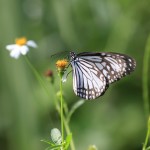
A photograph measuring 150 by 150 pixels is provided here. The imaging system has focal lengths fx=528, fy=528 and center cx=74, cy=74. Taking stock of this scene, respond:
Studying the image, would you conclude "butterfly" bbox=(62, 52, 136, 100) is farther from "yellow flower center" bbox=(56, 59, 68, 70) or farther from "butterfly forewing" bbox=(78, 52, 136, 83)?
"yellow flower center" bbox=(56, 59, 68, 70)

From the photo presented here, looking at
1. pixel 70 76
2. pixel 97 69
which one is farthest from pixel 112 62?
pixel 70 76

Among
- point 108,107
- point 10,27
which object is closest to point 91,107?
point 108,107

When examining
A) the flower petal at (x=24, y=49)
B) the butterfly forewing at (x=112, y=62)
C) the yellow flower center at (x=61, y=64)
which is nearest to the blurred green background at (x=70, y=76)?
the flower petal at (x=24, y=49)

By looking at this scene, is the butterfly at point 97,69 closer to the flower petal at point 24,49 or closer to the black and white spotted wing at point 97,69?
the black and white spotted wing at point 97,69

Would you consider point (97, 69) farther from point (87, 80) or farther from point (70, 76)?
point (70, 76)

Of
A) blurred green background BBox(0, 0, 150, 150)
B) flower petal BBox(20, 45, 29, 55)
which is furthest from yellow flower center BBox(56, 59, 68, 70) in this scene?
blurred green background BBox(0, 0, 150, 150)

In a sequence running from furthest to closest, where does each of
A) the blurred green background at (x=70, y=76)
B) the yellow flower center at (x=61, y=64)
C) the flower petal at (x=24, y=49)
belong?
the blurred green background at (x=70, y=76)
the flower petal at (x=24, y=49)
the yellow flower center at (x=61, y=64)

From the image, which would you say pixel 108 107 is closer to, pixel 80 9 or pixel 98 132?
pixel 98 132
